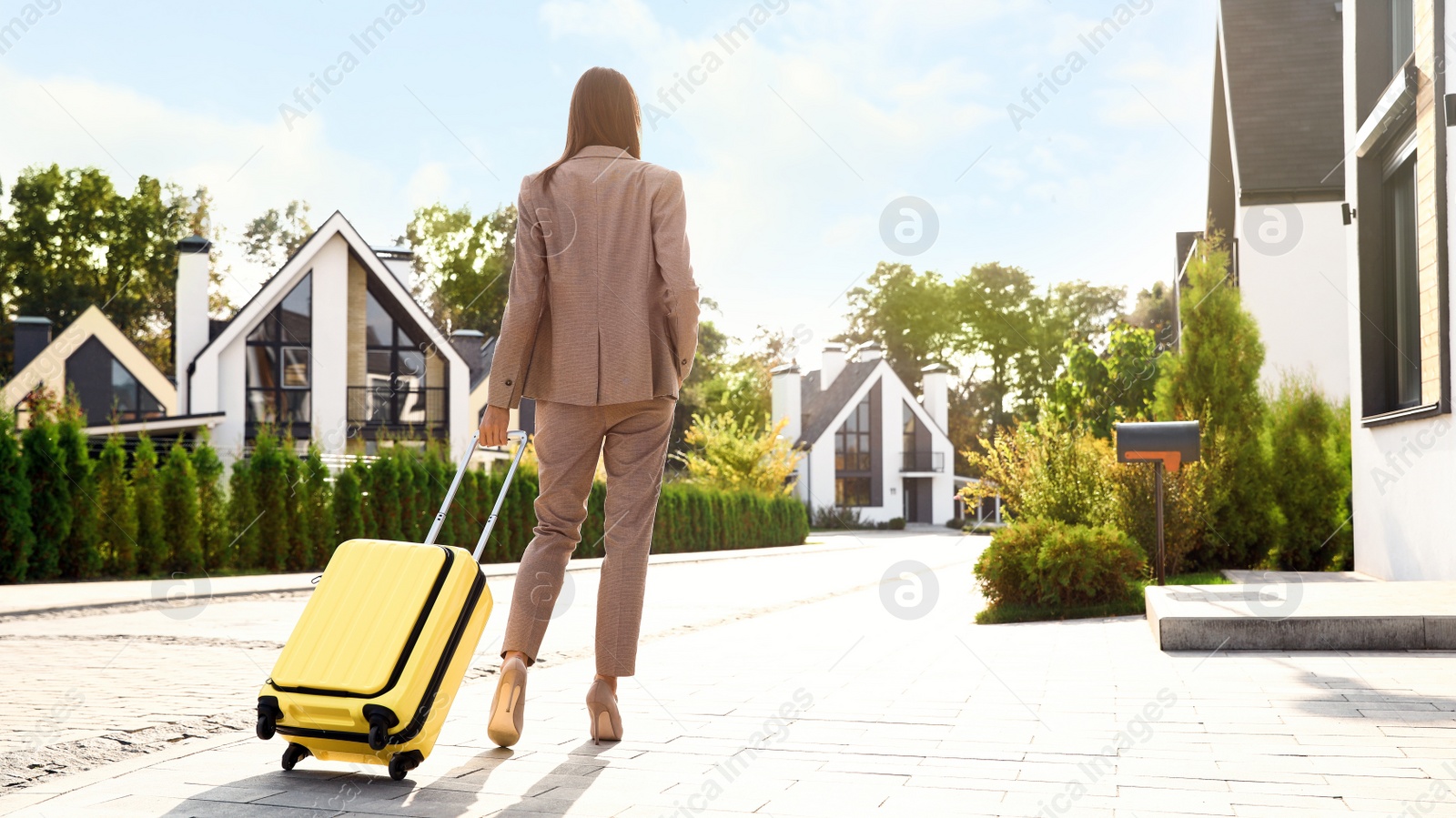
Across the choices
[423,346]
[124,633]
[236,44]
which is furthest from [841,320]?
[124,633]

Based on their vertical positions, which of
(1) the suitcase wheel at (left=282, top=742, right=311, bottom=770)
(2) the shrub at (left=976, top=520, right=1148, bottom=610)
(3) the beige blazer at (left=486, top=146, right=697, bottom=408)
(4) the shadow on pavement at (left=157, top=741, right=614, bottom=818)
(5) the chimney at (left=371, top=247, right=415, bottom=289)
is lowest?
(2) the shrub at (left=976, top=520, right=1148, bottom=610)

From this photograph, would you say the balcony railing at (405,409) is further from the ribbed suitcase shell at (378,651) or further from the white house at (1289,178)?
the ribbed suitcase shell at (378,651)

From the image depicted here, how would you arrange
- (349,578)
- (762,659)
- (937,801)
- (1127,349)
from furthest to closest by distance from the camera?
1. (1127,349)
2. (762,659)
3. (349,578)
4. (937,801)

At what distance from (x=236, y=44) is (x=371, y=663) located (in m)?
9.61

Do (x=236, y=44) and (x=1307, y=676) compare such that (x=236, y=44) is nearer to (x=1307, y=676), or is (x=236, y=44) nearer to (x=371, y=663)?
(x=371, y=663)

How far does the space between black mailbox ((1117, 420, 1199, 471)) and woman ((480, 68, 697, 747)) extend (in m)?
6.01

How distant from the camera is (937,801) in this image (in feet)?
8.25

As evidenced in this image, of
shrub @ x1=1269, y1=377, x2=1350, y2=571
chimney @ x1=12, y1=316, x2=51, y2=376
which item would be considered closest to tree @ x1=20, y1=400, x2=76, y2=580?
shrub @ x1=1269, y1=377, x2=1350, y2=571

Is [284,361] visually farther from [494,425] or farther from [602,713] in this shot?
[602,713]

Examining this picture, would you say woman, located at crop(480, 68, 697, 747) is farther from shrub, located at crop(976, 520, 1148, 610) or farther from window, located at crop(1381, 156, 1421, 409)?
window, located at crop(1381, 156, 1421, 409)

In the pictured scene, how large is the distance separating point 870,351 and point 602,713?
161 ft

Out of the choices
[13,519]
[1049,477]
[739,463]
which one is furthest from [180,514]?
[739,463]

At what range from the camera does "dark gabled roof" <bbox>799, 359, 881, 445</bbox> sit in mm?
49000

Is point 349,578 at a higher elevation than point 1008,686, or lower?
higher
